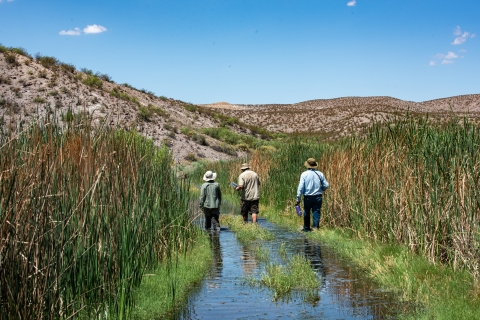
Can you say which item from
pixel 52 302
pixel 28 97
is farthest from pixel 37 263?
pixel 28 97

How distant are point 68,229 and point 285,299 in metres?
3.48

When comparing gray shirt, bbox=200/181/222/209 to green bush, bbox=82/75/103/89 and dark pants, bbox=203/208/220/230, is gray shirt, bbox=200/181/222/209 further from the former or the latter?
green bush, bbox=82/75/103/89

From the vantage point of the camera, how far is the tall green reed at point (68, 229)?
5266 mm

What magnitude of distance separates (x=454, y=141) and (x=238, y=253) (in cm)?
480

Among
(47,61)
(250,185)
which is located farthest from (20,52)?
(250,185)

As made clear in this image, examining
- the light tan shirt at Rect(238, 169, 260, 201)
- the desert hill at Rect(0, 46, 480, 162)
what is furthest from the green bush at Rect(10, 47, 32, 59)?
the light tan shirt at Rect(238, 169, 260, 201)

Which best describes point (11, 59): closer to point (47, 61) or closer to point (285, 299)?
point (47, 61)

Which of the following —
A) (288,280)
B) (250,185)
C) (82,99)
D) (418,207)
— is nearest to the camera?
(288,280)

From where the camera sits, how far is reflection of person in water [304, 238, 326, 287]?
10.6 metres

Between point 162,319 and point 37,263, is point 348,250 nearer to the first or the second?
point 162,319

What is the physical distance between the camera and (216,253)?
493 inches

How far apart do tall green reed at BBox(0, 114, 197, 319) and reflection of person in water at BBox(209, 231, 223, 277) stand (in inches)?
78.8

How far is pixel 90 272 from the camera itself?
656 centimetres

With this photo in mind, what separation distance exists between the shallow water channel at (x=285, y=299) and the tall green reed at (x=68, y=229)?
104cm
